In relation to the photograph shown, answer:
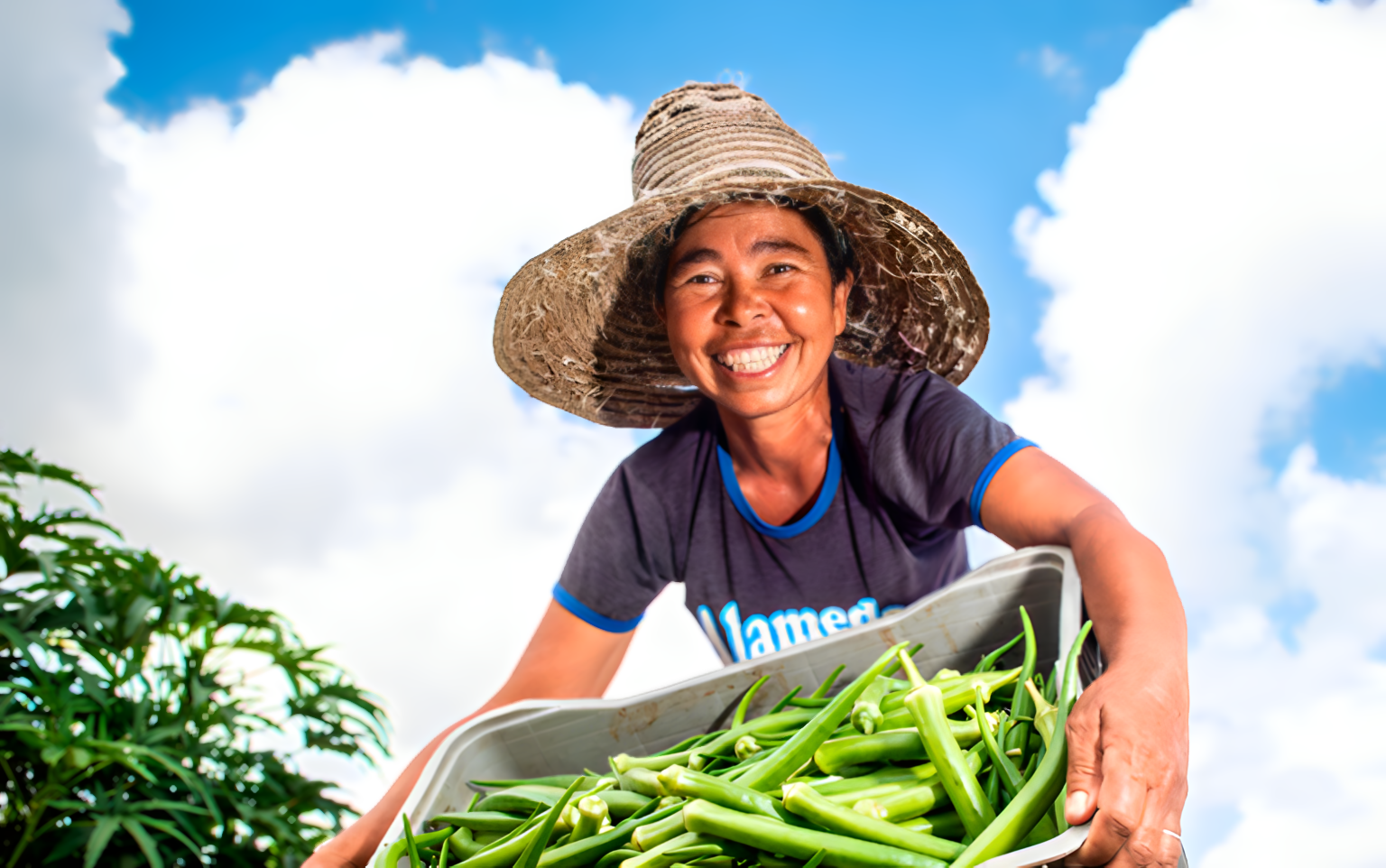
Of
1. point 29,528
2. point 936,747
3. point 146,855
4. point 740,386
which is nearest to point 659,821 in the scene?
point 936,747

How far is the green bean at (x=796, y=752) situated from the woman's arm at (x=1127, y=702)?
→ 0.32 meters

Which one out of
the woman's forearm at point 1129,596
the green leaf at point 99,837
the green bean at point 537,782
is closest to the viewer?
the woman's forearm at point 1129,596

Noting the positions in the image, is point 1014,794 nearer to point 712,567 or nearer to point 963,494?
point 963,494

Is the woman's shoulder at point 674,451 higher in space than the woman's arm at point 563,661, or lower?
higher

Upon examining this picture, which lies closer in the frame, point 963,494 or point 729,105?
point 963,494

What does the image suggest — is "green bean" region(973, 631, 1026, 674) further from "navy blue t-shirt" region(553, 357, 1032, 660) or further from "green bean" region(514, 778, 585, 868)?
"green bean" region(514, 778, 585, 868)

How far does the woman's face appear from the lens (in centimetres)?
192

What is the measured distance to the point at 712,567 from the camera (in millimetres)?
2150

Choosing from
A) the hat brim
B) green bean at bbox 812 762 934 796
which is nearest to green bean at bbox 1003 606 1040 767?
green bean at bbox 812 762 934 796

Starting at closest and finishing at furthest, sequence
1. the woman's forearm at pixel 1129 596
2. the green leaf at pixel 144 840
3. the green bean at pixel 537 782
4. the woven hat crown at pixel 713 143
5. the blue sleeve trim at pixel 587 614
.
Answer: the woman's forearm at pixel 1129 596, the green bean at pixel 537 782, the woven hat crown at pixel 713 143, the blue sleeve trim at pixel 587 614, the green leaf at pixel 144 840

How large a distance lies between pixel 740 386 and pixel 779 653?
2.12 ft

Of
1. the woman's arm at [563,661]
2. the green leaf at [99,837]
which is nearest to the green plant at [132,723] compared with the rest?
the green leaf at [99,837]

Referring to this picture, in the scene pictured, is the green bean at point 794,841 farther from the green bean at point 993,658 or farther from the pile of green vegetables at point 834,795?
the green bean at point 993,658

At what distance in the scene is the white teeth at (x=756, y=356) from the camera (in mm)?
1952
